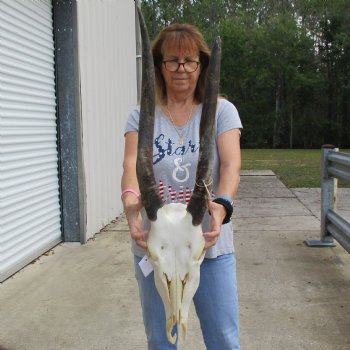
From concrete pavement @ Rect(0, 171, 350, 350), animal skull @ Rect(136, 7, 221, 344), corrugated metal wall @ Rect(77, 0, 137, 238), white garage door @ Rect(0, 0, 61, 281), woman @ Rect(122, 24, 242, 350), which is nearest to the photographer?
animal skull @ Rect(136, 7, 221, 344)

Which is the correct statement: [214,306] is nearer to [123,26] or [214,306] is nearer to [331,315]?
[331,315]

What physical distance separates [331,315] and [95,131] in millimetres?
4381

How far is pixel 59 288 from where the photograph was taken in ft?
16.8

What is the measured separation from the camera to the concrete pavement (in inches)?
156

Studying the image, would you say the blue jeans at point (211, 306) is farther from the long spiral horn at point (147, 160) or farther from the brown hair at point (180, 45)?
the brown hair at point (180, 45)

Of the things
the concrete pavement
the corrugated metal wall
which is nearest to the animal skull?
the concrete pavement

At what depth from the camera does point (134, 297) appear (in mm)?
4863

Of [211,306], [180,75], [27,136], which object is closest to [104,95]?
[27,136]

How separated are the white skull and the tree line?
4533cm

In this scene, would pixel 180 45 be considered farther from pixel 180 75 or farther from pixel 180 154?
pixel 180 154

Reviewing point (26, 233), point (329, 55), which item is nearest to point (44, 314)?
point (26, 233)

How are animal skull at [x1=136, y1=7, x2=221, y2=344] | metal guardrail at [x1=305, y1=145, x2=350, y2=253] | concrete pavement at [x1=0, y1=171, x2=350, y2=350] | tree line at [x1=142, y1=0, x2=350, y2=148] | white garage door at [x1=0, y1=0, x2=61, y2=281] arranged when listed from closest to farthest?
1. animal skull at [x1=136, y1=7, x2=221, y2=344]
2. concrete pavement at [x1=0, y1=171, x2=350, y2=350]
3. white garage door at [x1=0, y1=0, x2=61, y2=281]
4. metal guardrail at [x1=305, y1=145, x2=350, y2=253]
5. tree line at [x1=142, y1=0, x2=350, y2=148]

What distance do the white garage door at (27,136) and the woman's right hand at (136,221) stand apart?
3.32 metres

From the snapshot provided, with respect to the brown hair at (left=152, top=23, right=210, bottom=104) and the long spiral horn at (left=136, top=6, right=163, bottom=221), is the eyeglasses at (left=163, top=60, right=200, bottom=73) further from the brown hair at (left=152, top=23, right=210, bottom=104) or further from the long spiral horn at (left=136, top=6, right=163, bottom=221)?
the long spiral horn at (left=136, top=6, right=163, bottom=221)
